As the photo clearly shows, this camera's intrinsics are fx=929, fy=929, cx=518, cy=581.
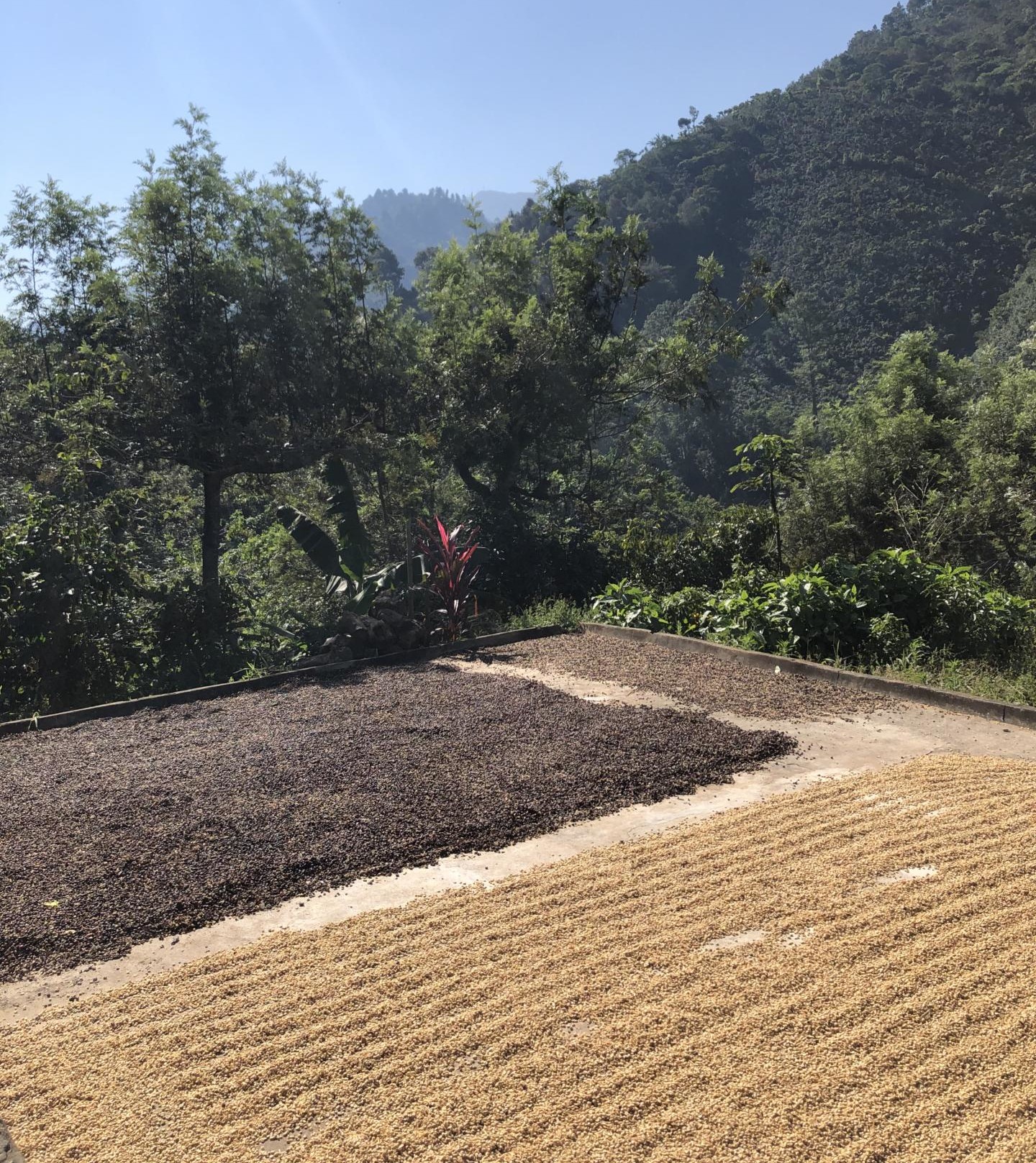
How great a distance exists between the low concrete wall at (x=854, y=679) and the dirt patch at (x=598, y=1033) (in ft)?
7.11

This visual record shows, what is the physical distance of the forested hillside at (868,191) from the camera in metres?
42.2

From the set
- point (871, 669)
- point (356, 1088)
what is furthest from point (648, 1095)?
point (871, 669)

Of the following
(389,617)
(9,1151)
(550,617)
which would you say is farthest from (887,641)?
(9,1151)

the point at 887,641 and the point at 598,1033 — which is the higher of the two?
the point at 887,641

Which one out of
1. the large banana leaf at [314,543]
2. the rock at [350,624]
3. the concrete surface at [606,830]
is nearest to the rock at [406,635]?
the rock at [350,624]

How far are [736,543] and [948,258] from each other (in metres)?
40.2

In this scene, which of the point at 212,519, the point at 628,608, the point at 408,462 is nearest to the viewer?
the point at 628,608

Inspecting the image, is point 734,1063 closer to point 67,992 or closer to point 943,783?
point 67,992

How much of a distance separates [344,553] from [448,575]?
215 centimetres

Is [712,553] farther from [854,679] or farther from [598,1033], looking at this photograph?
[598,1033]

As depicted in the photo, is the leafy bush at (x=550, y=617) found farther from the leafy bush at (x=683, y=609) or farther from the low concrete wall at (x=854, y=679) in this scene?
the leafy bush at (x=683, y=609)

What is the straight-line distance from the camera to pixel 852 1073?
2.15 m

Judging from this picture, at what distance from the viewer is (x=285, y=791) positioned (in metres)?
4.52

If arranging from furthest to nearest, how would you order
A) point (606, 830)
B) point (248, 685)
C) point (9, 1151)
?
point (248, 685) → point (606, 830) → point (9, 1151)
